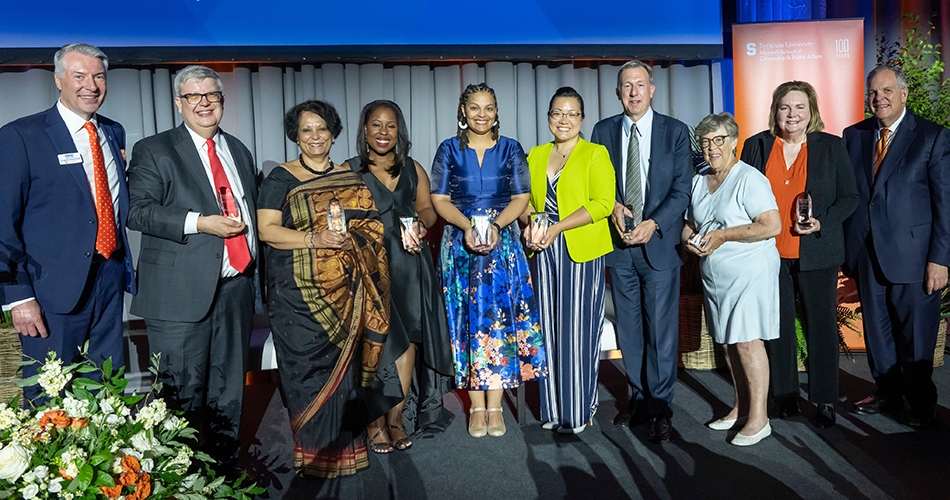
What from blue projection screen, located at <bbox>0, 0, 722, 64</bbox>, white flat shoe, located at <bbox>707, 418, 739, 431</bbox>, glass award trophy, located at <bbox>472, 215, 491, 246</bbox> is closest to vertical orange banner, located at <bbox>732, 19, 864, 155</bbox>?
blue projection screen, located at <bbox>0, 0, 722, 64</bbox>

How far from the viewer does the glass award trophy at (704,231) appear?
8.80 feet

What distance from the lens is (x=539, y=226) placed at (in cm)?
273

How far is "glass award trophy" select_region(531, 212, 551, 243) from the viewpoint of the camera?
273 cm

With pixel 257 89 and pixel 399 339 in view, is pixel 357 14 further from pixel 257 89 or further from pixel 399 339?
pixel 399 339

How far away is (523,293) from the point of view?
2885 mm

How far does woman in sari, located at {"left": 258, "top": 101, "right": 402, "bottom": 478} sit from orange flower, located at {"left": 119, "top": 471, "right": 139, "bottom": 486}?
1.34 metres

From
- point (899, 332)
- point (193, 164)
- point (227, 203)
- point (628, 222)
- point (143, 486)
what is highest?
point (193, 164)

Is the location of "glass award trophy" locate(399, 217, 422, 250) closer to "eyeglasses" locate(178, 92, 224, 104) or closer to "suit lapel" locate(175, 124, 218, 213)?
"suit lapel" locate(175, 124, 218, 213)

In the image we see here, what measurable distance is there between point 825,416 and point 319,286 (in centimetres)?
235

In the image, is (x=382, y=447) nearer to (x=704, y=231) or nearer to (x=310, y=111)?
(x=310, y=111)

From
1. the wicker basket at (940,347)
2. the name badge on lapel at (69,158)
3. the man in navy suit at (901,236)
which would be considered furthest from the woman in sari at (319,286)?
the wicker basket at (940,347)

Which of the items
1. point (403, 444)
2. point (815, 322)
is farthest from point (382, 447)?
point (815, 322)

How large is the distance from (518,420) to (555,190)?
3.81ft

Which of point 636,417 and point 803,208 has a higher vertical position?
point 803,208
